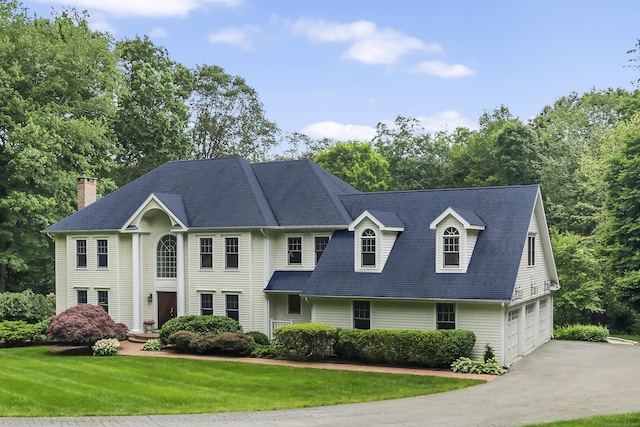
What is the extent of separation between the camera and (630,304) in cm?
3744

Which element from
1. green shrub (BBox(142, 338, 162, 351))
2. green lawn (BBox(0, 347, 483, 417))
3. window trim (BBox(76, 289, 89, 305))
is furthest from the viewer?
window trim (BBox(76, 289, 89, 305))

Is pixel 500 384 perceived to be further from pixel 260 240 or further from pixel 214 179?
pixel 214 179

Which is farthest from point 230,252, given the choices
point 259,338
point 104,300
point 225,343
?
point 104,300

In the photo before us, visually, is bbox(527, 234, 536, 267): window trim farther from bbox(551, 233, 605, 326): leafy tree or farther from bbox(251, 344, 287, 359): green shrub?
bbox(251, 344, 287, 359): green shrub

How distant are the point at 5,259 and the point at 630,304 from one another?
35536 millimetres

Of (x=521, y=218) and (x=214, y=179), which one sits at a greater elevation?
(x=214, y=179)

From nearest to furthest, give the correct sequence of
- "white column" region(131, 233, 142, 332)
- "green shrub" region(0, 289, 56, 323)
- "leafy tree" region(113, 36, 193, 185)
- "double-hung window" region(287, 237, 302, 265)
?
"double-hung window" region(287, 237, 302, 265) < "white column" region(131, 233, 142, 332) < "green shrub" region(0, 289, 56, 323) < "leafy tree" region(113, 36, 193, 185)

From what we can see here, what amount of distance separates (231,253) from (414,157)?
3445 cm

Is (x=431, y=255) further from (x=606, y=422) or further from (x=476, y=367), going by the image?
(x=606, y=422)

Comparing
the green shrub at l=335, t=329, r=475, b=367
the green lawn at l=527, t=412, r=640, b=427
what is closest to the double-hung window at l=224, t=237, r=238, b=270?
the green shrub at l=335, t=329, r=475, b=367

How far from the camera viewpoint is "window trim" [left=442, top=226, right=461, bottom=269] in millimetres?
26625

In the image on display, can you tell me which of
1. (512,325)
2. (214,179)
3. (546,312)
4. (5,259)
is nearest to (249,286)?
(214,179)

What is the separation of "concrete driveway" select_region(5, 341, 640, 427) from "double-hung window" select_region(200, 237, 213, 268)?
15.0 metres

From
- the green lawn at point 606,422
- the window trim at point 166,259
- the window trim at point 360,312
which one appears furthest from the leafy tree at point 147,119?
the green lawn at point 606,422
